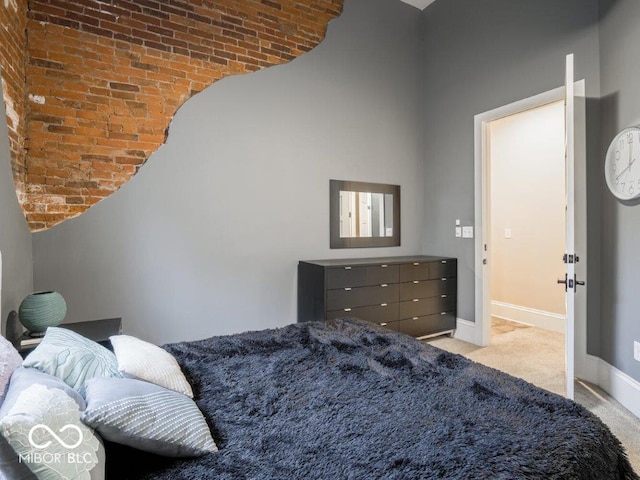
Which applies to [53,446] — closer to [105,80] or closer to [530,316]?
[105,80]

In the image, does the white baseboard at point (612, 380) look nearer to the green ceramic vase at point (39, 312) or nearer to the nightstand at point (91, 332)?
the nightstand at point (91, 332)

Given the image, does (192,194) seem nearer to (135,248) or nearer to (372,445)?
(135,248)

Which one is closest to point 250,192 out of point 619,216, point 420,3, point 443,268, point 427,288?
point 427,288

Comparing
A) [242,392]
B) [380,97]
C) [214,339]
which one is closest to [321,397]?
[242,392]

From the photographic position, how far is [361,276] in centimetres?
341

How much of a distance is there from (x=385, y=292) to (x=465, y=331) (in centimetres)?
109

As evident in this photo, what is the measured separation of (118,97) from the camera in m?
2.79

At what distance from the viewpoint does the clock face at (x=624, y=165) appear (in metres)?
2.29

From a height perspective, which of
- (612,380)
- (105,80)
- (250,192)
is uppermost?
(105,80)

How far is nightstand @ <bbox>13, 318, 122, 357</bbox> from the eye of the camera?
2035 millimetres

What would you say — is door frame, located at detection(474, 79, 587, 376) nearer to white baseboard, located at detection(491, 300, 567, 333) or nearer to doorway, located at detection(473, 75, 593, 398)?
doorway, located at detection(473, 75, 593, 398)

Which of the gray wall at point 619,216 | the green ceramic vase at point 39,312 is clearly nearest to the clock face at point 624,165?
the gray wall at point 619,216

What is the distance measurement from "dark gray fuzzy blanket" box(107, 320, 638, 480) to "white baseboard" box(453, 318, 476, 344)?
231cm

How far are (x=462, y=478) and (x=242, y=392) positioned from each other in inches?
32.4
